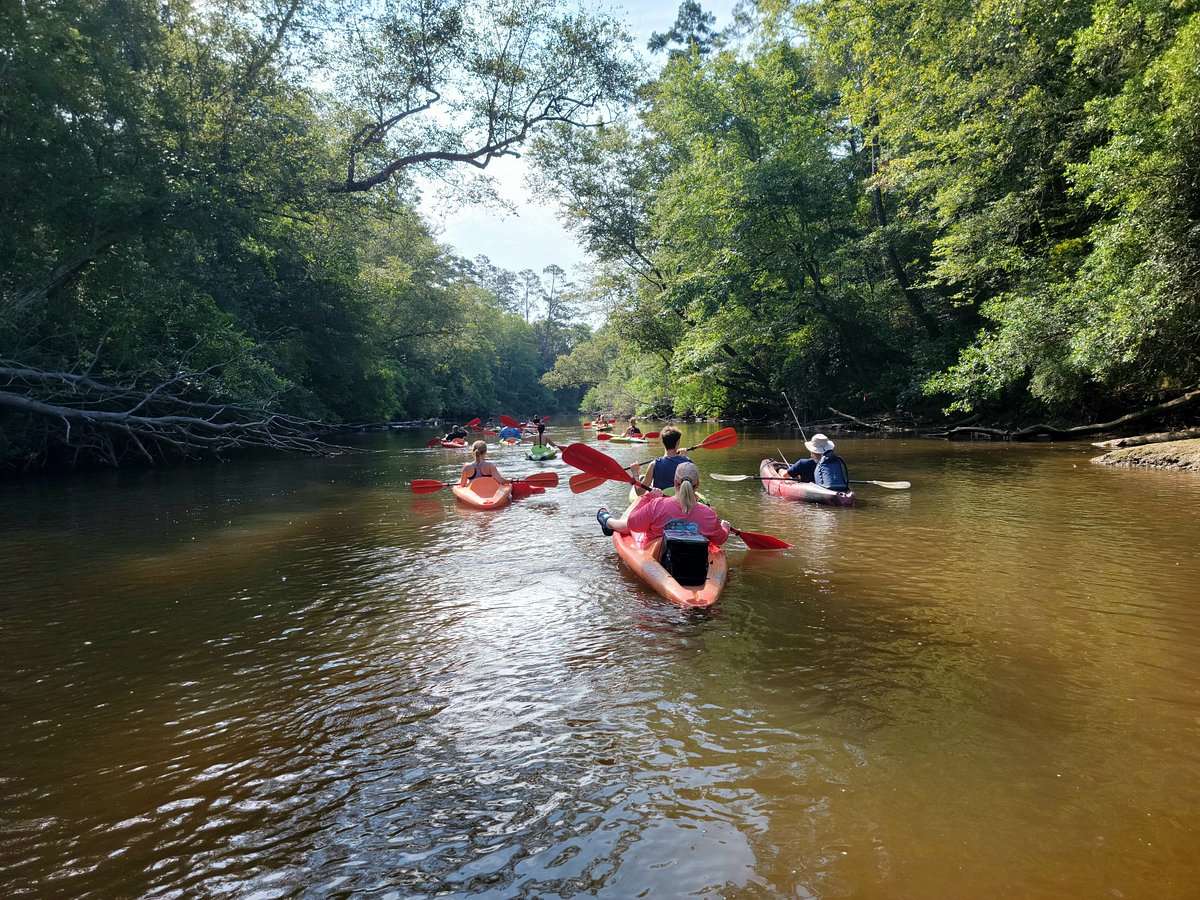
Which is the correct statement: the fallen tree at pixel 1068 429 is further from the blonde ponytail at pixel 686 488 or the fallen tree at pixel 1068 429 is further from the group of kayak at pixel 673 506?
the blonde ponytail at pixel 686 488

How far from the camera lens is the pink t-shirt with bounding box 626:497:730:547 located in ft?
19.7

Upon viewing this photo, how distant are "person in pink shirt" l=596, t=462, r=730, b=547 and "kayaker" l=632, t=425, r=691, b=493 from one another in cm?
90

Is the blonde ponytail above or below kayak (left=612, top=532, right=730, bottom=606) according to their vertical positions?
above

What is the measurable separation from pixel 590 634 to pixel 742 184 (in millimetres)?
21121

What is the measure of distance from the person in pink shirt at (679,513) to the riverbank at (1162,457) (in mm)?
10687

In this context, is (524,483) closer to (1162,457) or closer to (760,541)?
(760,541)

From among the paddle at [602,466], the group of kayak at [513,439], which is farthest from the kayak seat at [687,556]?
the group of kayak at [513,439]

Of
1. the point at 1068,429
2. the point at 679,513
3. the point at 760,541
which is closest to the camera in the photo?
the point at 679,513

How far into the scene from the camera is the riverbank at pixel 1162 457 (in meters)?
11.8

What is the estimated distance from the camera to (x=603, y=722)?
3584mm

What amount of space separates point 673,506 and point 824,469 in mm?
5174

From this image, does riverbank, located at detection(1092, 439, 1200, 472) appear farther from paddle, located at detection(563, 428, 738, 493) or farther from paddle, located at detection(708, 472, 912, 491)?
paddle, located at detection(563, 428, 738, 493)

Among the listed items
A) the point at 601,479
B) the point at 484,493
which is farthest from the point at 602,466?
the point at 484,493

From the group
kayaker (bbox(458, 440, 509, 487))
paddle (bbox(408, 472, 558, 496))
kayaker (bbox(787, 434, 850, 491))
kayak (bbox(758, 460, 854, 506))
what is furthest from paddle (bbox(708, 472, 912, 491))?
kayaker (bbox(458, 440, 509, 487))
